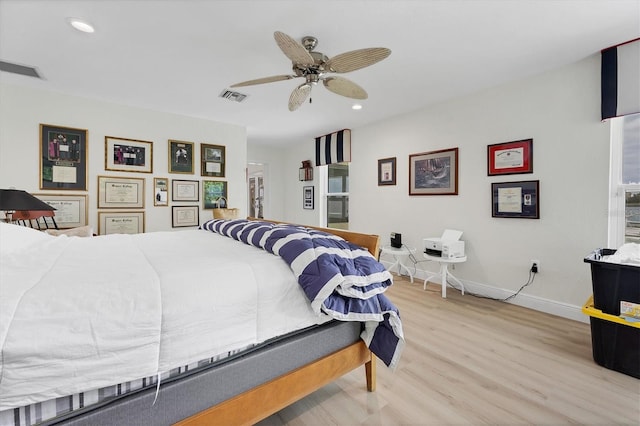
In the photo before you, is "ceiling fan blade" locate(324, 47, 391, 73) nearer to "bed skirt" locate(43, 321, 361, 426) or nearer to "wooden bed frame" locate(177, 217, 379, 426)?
"wooden bed frame" locate(177, 217, 379, 426)

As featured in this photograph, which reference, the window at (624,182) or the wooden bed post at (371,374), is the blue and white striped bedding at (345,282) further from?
the window at (624,182)

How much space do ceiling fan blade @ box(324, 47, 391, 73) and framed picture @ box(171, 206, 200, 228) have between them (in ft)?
10.5

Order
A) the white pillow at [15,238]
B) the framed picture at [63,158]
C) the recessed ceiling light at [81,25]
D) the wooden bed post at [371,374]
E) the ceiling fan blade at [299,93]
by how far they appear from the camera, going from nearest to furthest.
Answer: the white pillow at [15,238] → the wooden bed post at [371,374] → the recessed ceiling light at [81,25] → the ceiling fan blade at [299,93] → the framed picture at [63,158]

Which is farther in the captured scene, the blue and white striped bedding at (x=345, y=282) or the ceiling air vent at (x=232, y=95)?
the ceiling air vent at (x=232, y=95)

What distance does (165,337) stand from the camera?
95 cm

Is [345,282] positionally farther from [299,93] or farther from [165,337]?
[299,93]

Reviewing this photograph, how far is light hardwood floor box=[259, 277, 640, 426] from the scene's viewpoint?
143 cm

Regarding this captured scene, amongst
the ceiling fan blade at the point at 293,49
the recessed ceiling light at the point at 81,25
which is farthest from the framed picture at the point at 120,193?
the ceiling fan blade at the point at 293,49

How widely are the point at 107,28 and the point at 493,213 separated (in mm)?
4019

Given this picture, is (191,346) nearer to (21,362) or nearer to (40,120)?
(21,362)

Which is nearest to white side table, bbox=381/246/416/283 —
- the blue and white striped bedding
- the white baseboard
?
the white baseboard

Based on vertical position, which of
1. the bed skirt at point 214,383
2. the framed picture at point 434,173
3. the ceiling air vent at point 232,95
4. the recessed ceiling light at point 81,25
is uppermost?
the ceiling air vent at point 232,95

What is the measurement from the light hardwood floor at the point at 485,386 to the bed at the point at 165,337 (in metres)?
0.26

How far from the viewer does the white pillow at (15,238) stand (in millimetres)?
1390
